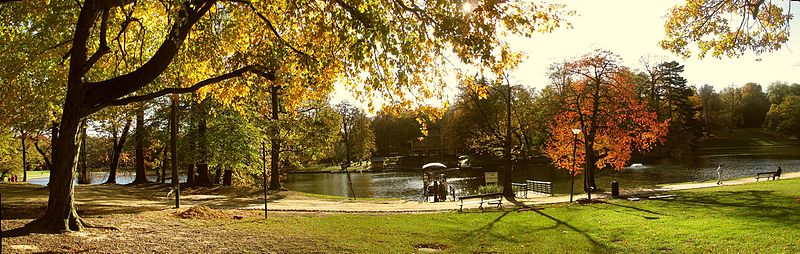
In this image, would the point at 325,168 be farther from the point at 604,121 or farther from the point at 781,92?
the point at 781,92

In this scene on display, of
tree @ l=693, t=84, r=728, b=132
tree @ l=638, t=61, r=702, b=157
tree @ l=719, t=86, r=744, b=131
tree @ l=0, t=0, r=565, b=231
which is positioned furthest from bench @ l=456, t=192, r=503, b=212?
tree @ l=719, t=86, r=744, b=131

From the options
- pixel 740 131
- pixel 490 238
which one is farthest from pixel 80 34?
pixel 740 131

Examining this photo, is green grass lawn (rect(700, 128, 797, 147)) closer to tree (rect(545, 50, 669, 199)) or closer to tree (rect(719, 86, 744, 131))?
tree (rect(719, 86, 744, 131))

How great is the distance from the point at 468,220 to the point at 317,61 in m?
7.78

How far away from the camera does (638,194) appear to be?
72.1 feet

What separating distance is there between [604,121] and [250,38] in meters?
21.7

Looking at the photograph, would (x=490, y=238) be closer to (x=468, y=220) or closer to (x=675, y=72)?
(x=468, y=220)

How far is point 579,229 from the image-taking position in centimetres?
1333

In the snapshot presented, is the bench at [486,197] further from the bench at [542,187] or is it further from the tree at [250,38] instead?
the tree at [250,38]

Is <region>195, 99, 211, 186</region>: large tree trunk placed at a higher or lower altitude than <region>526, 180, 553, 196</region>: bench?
higher

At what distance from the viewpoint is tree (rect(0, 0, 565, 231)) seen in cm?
789

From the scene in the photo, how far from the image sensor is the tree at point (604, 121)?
88.3 feet

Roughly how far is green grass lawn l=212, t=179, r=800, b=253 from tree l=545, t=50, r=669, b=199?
9.22 m

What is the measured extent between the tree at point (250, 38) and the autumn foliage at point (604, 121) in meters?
19.3
